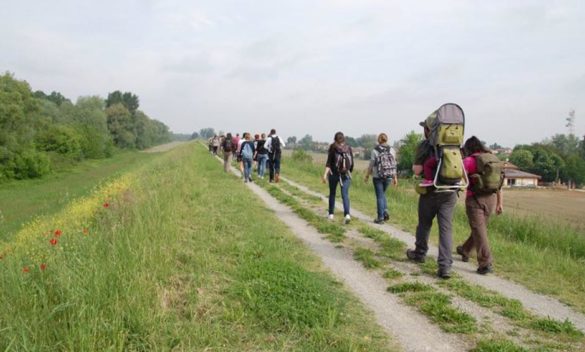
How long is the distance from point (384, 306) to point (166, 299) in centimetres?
227

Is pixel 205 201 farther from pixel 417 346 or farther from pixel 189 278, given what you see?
pixel 417 346

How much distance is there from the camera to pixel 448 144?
5223mm

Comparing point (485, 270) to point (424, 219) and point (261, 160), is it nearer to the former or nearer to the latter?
point (424, 219)

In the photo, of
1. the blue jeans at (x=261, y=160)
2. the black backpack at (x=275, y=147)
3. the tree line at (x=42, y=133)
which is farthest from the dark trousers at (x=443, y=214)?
the tree line at (x=42, y=133)

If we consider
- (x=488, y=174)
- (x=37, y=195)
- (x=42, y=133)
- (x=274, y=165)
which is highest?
(x=42, y=133)

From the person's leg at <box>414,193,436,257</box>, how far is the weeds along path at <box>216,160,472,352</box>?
3.24ft

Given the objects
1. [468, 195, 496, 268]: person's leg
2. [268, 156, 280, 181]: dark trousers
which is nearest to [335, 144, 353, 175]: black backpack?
[468, 195, 496, 268]: person's leg

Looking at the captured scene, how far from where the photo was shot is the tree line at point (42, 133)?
37.6 m

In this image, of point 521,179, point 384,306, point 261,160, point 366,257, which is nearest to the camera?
point 384,306

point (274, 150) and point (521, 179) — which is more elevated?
point (274, 150)

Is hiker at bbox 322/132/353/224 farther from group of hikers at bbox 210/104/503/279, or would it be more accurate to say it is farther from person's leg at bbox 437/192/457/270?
person's leg at bbox 437/192/457/270

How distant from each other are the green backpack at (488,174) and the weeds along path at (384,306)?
194 centimetres

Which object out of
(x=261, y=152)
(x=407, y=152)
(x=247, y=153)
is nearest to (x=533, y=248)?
(x=247, y=153)

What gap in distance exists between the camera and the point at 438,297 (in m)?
4.59
